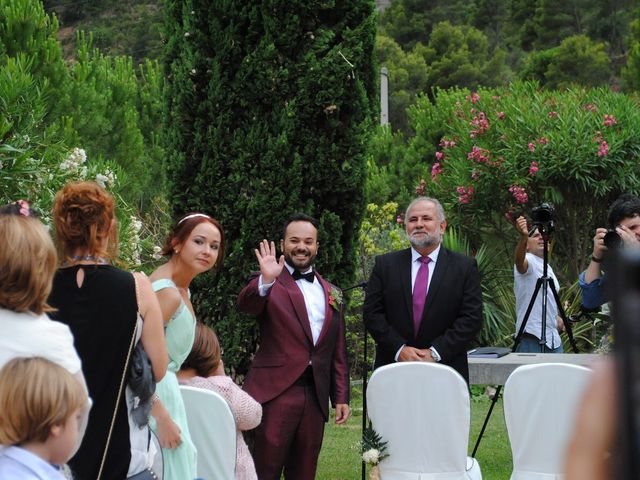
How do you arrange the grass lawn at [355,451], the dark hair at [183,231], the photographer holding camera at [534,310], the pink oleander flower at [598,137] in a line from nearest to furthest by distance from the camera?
1. the dark hair at [183,231]
2. the grass lawn at [355,451]
3. the photographer holding camera at [534,310]
4. the pink oleander flower at [598,137]

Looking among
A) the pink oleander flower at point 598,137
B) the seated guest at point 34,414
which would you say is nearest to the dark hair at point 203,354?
the seated guest at point 34,414

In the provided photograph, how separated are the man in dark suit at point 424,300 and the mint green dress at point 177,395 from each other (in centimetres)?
190

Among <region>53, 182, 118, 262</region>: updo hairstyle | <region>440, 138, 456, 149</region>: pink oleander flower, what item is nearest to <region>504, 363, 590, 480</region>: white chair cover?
<region>53, 182, 118, 262</region>: updo hairstyle

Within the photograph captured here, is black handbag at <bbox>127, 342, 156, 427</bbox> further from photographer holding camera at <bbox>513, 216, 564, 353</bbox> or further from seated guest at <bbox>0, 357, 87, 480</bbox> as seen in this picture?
photographer holding camera at <bbox>513, 216, 564, 353</bbox>

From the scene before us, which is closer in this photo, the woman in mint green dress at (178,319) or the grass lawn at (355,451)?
the woman in mint green dress at (178,319)

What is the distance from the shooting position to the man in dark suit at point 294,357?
17.8 feet

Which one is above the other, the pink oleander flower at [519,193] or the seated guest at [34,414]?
the pink oleander flower at [519,193]

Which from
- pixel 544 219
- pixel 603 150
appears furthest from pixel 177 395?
pixel 603 150

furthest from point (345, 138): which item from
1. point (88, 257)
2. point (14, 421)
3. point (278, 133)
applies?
point (14, 421)

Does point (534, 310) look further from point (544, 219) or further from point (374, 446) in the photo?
point (374, 446)

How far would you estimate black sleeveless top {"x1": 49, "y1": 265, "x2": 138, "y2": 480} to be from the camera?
3.15 meters

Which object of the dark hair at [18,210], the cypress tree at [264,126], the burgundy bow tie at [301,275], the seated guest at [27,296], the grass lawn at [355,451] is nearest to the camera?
the seated guest at [27,296]

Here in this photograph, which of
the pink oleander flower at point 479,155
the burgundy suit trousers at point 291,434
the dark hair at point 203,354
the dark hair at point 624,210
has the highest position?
the pink oleander flower at point 479,155

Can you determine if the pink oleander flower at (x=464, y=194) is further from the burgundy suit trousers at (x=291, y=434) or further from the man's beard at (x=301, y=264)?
the burgundy suit trousers at (x=291, y=434)
